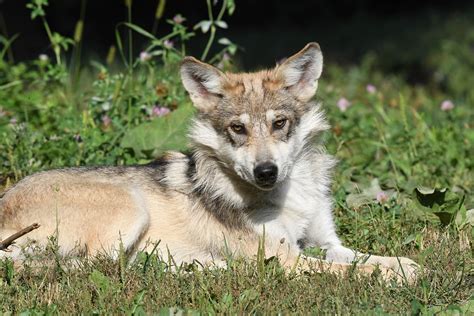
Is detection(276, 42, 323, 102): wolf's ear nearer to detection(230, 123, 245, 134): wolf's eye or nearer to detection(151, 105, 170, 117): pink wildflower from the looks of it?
detection(230, 123, 245, 134): wolf's eye

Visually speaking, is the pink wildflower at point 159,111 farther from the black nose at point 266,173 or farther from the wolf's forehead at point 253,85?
the black nose at point 266,173

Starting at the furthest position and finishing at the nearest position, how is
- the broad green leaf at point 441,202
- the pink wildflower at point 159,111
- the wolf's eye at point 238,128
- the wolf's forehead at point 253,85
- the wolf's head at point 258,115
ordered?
the pink wildflower at point 159,111 < the broad green leaf at point 441,202 < the wolf's forehead at point 253,85 < the wolf's eye at point 238,128 < the wolf's head at point 258,115

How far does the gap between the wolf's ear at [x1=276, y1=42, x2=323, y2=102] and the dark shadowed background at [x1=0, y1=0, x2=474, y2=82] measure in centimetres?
765

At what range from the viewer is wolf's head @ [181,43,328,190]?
16.4 feet

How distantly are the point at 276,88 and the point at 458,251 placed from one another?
147cm

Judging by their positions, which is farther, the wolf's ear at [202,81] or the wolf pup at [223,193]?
the wolf's ear at [202,81]

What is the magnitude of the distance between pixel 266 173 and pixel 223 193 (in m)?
0.56

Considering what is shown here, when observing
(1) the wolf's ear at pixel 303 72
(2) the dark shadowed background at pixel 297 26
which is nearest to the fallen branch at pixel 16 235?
(1) the wolf's ear at pixel 303 72

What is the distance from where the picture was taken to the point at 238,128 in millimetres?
5145

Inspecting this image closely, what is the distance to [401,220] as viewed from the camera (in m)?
5.66

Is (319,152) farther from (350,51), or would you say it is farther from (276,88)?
(350,51)

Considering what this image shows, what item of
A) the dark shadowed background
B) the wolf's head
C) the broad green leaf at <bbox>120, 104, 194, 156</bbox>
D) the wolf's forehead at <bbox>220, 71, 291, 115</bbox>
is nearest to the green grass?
the broad green leaf at <bbox>120, 104, 194, 156</bbox>

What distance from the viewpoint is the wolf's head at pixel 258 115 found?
5008mm

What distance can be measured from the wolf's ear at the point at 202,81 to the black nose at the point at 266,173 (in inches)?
26.8
